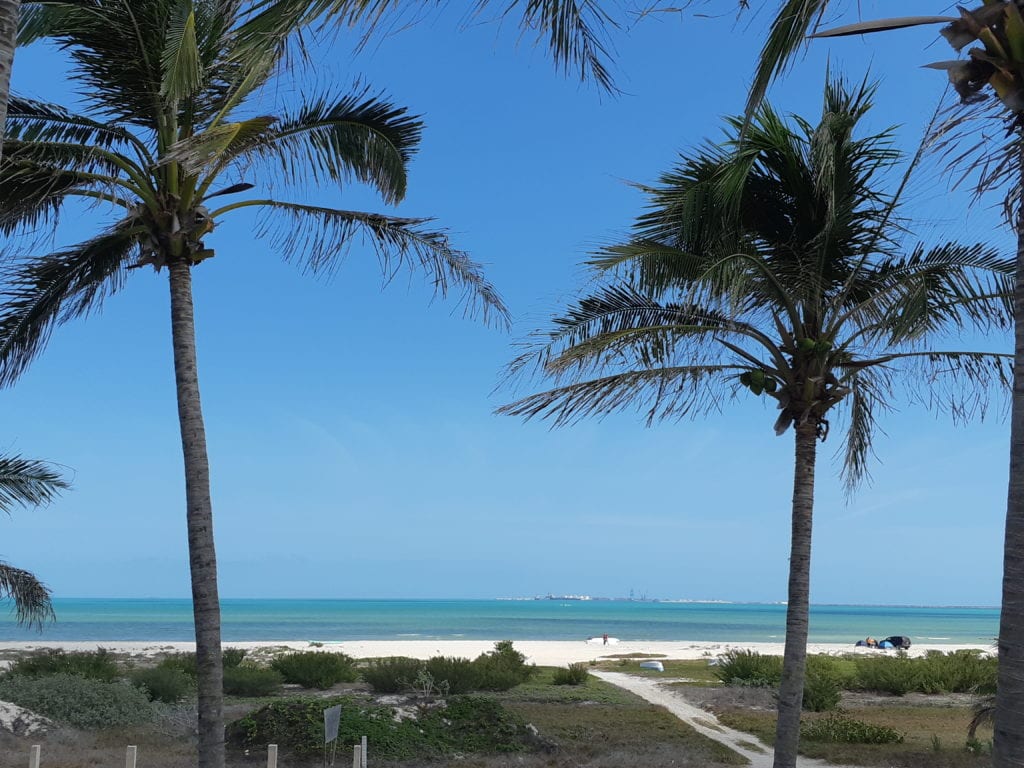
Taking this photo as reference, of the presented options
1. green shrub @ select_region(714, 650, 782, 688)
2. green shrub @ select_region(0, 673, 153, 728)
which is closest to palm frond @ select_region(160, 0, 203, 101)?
green shrub @ select_region(0, 673, 153, 728)

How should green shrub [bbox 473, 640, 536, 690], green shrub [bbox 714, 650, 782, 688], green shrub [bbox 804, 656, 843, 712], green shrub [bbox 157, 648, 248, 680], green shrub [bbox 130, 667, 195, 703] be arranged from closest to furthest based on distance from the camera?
1. green shrub [bbox 130, 667, 195, 703]
2. green shrub [bbox 804, 656, 843, 712]
3. green shrub [bbox 473, 640, 536, 690]
4. green shrub [bbox 157, 648, 248, 680]
5. green shrub [bbox 714, 650, 782, 688]

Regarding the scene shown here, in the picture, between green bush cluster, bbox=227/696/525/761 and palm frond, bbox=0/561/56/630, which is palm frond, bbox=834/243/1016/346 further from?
palm frond, bbox=0/561/56/630

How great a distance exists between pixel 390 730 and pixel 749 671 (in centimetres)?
1279

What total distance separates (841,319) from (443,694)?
39.4 ft

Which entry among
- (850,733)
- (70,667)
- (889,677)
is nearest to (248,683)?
(70,667)

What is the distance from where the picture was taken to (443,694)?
60.7 ft

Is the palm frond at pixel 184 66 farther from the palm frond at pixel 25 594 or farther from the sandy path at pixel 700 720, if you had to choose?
the palm frond at pixel 25 594

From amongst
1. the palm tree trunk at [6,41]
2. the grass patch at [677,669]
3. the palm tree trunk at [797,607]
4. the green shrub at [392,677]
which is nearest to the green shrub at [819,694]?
the grass patch at [677,669]

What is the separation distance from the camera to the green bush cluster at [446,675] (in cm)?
1908

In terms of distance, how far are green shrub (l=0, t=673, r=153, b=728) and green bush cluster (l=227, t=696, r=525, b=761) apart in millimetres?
2798

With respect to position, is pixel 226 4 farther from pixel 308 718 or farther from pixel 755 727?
pixel 755 727

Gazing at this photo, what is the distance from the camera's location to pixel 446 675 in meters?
20.1

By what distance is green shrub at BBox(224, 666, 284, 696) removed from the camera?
19797mm

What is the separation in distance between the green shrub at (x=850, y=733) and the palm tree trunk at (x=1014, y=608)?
1212cm
